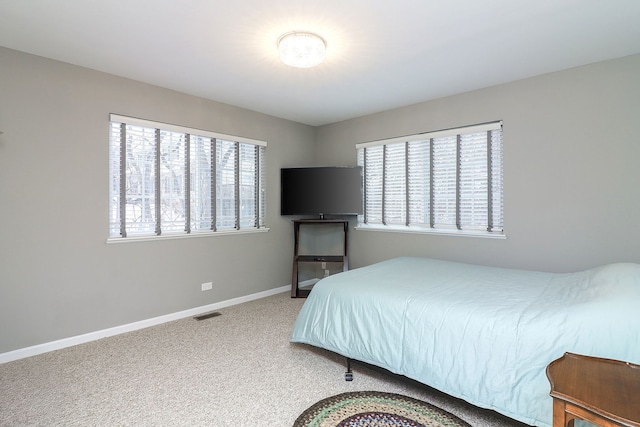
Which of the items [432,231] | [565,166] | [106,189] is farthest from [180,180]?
[565,166]

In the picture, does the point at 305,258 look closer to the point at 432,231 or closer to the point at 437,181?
the point at 432,231

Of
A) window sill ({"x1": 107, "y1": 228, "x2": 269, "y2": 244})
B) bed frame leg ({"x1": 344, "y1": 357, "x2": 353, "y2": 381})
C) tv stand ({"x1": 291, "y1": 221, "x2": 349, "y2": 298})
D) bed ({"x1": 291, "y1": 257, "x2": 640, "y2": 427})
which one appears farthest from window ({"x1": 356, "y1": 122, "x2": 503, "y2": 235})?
bed frame leg ({"x1": 344, "y1": 357, "x2": 353, "y2": 381})

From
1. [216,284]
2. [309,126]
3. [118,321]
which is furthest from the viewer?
[309,126]

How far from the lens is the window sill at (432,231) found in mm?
3516

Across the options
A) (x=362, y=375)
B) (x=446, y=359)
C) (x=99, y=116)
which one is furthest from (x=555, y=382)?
(x=99, y=116)

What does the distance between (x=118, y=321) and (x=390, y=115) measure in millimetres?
3954

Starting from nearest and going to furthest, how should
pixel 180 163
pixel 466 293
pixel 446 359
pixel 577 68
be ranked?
pixel 446 359
pixel 466 293
pixel 577 68
pixel 180 163

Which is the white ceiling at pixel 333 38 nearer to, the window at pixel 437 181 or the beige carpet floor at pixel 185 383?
the window at pixel 437 181

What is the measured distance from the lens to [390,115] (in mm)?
4348

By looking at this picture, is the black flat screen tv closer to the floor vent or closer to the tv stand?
the tv stand

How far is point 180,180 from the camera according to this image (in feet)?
12.2

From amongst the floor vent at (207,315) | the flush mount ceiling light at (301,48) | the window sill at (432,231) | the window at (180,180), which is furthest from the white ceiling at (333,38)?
the floor vent at (207,315)

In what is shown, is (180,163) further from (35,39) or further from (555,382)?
(555,382)

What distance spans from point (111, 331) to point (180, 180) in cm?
169
